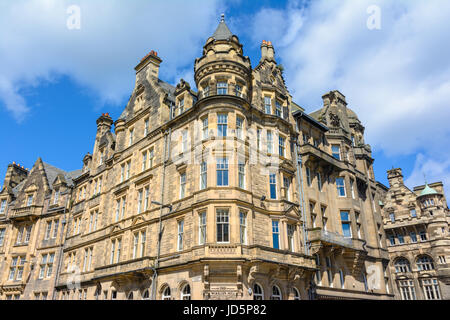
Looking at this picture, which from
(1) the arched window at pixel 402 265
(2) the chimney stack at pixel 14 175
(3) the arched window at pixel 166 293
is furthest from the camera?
(2) the chimney stack at pixel 14 175

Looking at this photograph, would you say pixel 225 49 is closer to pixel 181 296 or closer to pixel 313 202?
pixel 313 202

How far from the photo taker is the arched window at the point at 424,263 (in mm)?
43906

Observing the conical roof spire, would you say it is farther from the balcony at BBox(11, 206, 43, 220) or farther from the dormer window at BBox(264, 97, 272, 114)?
the balcony at BBox(11, 206, 43, 220)

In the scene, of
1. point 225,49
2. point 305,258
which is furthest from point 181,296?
point 225,49

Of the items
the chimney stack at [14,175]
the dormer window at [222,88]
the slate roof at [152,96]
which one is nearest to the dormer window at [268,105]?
the dormer window at [222,88]

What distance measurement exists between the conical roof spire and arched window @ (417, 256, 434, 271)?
37.8 metres

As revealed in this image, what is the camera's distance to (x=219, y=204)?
919 inches

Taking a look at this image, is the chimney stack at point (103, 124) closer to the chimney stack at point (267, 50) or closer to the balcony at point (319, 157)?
the chimney stack at point (267, 50)

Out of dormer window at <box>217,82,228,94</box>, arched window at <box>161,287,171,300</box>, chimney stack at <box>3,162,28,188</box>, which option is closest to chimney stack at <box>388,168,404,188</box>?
dormer window at <box>217,82,228,94</box>

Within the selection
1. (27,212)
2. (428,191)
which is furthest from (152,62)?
(428,191)

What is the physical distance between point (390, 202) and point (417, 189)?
7048mm

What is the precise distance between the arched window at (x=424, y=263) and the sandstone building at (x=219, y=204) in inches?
442

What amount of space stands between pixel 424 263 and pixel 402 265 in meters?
2.89

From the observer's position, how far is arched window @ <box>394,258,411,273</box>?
150 feet
